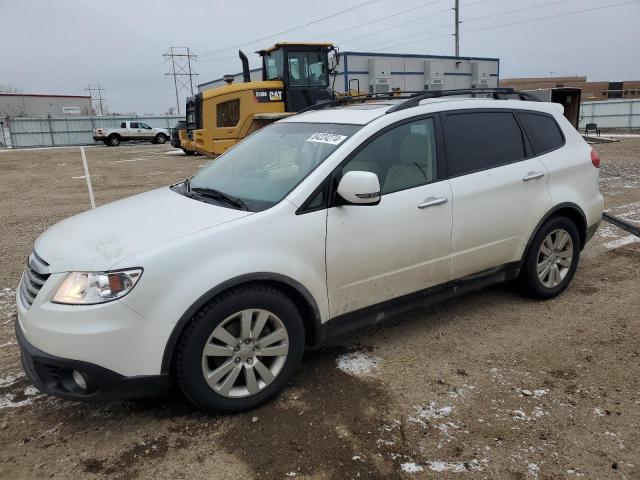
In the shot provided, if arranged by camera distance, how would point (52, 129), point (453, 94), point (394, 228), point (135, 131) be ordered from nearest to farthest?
point (394, 228) → point (453, 94) → point (135, 131) → point (52, 129)

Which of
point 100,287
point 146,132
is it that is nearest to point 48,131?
point 146,132

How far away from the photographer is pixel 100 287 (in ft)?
8.51

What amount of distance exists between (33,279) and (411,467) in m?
2.24

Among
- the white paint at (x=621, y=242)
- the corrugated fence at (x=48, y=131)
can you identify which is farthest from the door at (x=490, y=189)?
the corrugated fence at (x=48, y=131)

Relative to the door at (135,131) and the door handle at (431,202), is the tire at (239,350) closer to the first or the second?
the door handle at (431,202)

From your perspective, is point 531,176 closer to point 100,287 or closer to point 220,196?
point 220,196

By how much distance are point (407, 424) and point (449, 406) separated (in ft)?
1.04

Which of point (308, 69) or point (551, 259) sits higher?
point (308, 69)

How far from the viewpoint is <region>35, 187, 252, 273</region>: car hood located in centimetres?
271

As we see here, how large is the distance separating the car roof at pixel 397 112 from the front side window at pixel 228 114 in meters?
10.8

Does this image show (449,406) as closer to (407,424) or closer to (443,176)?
(407,424)

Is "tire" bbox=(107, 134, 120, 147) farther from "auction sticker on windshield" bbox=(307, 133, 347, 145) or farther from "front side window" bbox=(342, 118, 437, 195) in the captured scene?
"front side window" bbox=(342, 118, 437, 195)

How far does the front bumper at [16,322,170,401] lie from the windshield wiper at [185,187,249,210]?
107cm

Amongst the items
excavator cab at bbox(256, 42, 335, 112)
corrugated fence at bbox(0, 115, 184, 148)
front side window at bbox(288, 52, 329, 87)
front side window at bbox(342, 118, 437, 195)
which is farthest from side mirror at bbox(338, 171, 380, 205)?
corrugated fence at bbox(0, 115, 184, 148)
